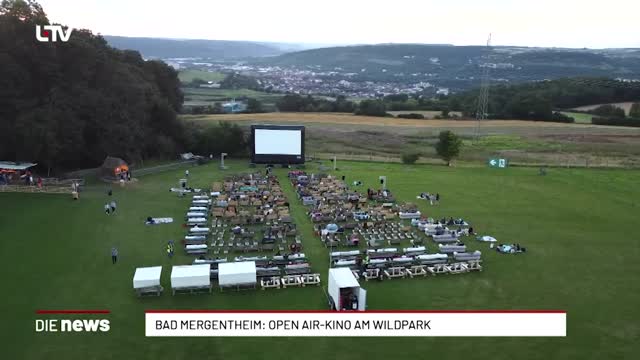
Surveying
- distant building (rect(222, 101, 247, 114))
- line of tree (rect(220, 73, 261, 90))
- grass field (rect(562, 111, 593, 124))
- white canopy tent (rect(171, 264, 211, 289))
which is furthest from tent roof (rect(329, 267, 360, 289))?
line of tree (rect(220, 73, 261, 90))

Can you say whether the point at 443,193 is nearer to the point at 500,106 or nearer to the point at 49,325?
the point at 49,325

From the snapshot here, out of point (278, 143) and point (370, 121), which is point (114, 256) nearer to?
point (278, 143)

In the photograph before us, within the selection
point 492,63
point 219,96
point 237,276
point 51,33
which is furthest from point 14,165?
point 492,63

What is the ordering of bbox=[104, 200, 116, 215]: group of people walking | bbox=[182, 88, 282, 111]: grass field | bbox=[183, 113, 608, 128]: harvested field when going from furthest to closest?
1. bbox=[182, 88, 282, 111]: grass field
2. bbox=[183, 113, 608, 128]: harvested field
3. bbox=[104, 200, 116, 215]: group of people walking

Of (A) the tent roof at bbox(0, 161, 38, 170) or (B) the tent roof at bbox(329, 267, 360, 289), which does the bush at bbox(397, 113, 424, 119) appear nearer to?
(A) the tent roof at bbox(0, 161, 38, 170)

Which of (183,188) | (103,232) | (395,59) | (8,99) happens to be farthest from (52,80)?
(395,59)

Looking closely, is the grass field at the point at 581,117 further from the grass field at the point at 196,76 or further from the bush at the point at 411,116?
the grass field at the point at 196,76

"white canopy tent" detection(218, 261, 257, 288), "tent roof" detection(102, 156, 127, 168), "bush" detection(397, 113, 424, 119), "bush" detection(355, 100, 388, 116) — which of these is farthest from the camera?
"bush" detection(355, 100, 388, 116)
